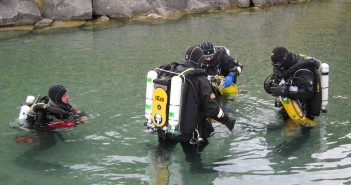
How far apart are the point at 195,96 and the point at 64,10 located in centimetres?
1447

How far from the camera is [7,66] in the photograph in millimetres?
12422

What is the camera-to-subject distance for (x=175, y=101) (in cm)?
562

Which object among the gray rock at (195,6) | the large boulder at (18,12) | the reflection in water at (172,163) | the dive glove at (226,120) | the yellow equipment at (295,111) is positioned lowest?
the reflection in water at (172,163)

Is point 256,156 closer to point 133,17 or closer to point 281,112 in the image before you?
point 281,112

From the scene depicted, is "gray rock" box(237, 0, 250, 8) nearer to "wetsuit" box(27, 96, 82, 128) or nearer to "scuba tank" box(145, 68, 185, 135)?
"wetsuit" box(27, 96, 82, 128)

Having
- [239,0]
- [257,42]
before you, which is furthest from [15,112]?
[239,0]

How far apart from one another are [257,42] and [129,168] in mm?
9793

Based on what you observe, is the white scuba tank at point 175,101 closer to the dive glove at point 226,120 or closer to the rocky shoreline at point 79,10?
the dive glove at point 226,120

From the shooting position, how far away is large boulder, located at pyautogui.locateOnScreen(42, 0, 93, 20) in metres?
18.8

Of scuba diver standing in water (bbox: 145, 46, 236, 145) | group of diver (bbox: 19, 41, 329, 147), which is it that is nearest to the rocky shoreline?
group of diver (bbox: 19, 41, 329, 147)

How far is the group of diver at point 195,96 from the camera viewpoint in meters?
5.72

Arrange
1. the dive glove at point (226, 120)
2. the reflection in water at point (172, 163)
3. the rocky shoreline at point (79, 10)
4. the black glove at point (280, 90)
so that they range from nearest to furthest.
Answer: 1. the dive glove at point (226, 120)
2. the reflection in water at point (172, 163)
3. the black glove at point (280, 90)
4. the rocky shoreline at point (79, 10)

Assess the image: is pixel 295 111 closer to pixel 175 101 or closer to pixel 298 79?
pixel 298 79

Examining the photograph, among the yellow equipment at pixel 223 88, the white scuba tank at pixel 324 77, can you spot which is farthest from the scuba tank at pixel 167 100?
the white scuba tank at pixel 324 77
